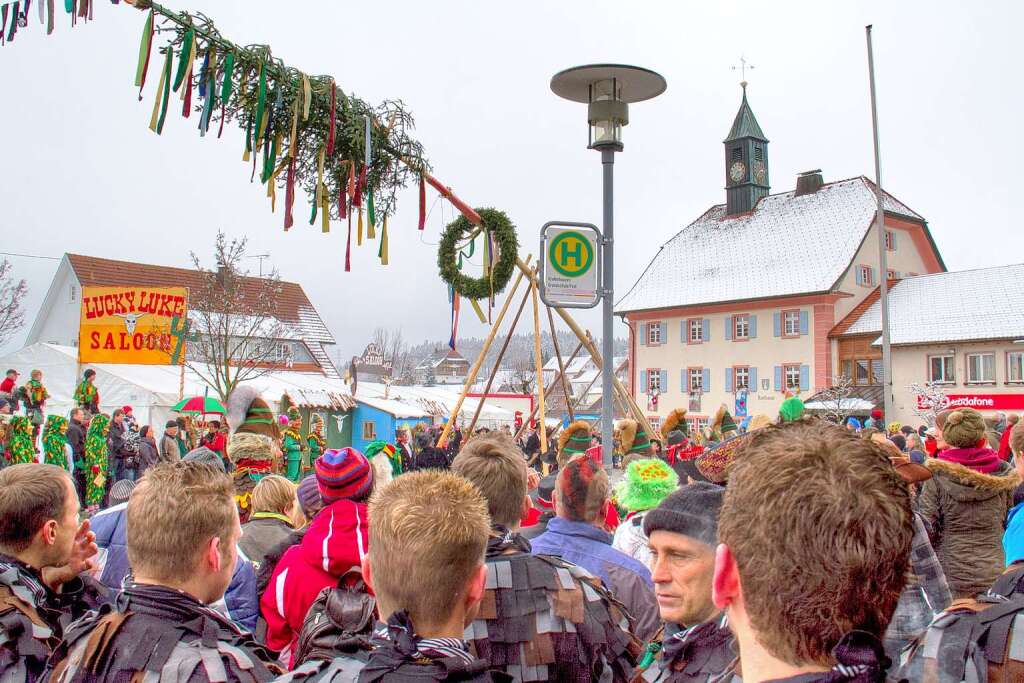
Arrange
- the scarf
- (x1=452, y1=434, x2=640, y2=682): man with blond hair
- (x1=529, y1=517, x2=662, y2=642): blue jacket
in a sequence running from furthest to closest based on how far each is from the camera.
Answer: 1. the scarf
2. (x1=529, y1=517, x2=662, y2=642): blue jacket
3. (x1=452, y1=434, x2=640, y2=682): man with blond hair

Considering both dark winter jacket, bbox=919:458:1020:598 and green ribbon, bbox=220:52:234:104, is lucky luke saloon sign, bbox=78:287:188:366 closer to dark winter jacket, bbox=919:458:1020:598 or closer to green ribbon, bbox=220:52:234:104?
green ribbon, bbox=220:52:234:104

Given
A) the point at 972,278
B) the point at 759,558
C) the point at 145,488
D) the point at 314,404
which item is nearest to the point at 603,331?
the point at 145,488

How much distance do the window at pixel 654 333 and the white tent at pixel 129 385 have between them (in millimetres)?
22246

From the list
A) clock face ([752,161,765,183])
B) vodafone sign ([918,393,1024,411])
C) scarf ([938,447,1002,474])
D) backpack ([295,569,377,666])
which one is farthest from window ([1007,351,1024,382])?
backpack ([295,569,377,666])

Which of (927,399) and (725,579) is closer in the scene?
(725,579)

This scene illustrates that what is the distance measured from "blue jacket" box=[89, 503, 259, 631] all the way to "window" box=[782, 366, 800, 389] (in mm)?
39391

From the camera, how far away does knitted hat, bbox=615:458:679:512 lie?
457 centimetres

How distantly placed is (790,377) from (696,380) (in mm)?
5240

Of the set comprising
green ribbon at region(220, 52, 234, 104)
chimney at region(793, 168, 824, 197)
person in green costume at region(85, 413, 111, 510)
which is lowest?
person in green costume at region(85, 413, 111, 510)

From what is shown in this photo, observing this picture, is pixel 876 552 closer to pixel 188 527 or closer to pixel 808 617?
pixel 808 617

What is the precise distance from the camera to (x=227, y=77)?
8.75 m

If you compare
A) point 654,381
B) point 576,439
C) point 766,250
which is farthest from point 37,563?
point 654,381

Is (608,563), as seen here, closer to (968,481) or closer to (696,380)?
(968,481)

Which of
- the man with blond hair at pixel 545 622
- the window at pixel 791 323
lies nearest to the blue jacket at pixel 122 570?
the man with blond hair at pixel 545 622
